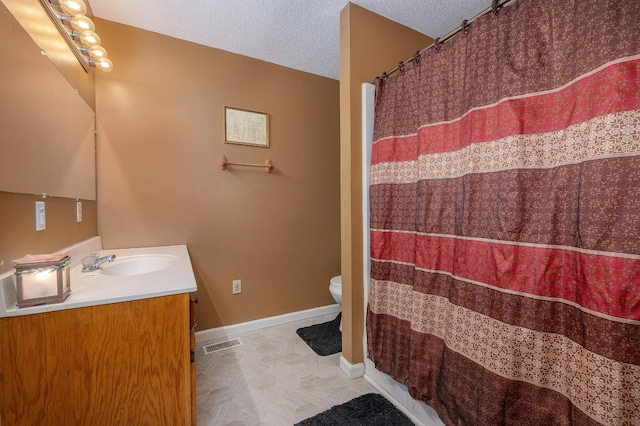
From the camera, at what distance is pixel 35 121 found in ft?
3.34

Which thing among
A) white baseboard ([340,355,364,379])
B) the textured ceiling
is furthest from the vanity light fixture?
white baseboard ([340,355,364,379])

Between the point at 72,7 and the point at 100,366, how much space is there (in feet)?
5.29

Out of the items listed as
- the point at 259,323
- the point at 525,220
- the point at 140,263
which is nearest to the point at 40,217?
the point at 140,263

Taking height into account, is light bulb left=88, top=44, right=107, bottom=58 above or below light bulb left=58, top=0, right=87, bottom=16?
below

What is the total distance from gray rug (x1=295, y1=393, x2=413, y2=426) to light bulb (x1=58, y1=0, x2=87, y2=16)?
230 centimetres

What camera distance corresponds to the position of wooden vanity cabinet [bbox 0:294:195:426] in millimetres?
775

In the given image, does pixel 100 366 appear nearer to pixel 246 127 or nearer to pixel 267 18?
pixel 246 127

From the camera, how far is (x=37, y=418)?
2.59ft

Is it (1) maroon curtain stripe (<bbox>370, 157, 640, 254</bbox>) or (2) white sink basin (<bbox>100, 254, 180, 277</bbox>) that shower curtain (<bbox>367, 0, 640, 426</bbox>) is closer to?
(1) maroon curtain stripe (<bbox>370, 157, 640, 254</bbox>)

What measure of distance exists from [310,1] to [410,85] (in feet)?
2.92

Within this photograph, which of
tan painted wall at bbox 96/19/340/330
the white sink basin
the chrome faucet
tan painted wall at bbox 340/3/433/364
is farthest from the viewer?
tan painted wall at bbox 96/19/340/330

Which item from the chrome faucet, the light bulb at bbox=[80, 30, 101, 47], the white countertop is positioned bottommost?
the white countertop

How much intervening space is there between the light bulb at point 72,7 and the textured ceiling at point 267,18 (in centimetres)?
49

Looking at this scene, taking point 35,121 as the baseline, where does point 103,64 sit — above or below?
above
